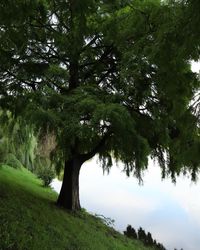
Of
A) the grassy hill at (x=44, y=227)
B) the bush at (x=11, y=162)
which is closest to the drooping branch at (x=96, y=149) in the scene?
the grassy hill at (x=44, y=227)

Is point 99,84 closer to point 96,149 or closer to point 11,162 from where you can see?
point 96,149

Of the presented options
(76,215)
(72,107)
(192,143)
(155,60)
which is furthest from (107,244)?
(155,60)

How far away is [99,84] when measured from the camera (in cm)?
1800

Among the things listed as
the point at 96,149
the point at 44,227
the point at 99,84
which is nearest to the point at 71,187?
the point at 96,149

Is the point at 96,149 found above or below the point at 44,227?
above

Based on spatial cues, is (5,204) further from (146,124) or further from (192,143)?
(192,143)

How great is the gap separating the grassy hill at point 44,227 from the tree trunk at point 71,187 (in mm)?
417

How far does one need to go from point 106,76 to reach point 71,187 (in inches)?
177

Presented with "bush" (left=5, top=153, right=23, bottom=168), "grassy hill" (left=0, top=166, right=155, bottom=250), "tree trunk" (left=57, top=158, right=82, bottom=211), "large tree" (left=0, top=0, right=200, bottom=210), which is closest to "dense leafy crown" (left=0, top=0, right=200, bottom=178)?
"large tree" (left=0, top=0, right=200, bottom=210)

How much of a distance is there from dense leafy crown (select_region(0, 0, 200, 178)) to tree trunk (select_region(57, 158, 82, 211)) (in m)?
0.58

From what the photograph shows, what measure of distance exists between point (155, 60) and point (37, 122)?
648 cm

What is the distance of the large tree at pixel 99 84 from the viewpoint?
26.1 ft

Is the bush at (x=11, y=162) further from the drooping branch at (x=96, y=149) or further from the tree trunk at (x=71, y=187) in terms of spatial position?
the drooping branch at (x=96, y=149)

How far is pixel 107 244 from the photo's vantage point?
48.7ft
